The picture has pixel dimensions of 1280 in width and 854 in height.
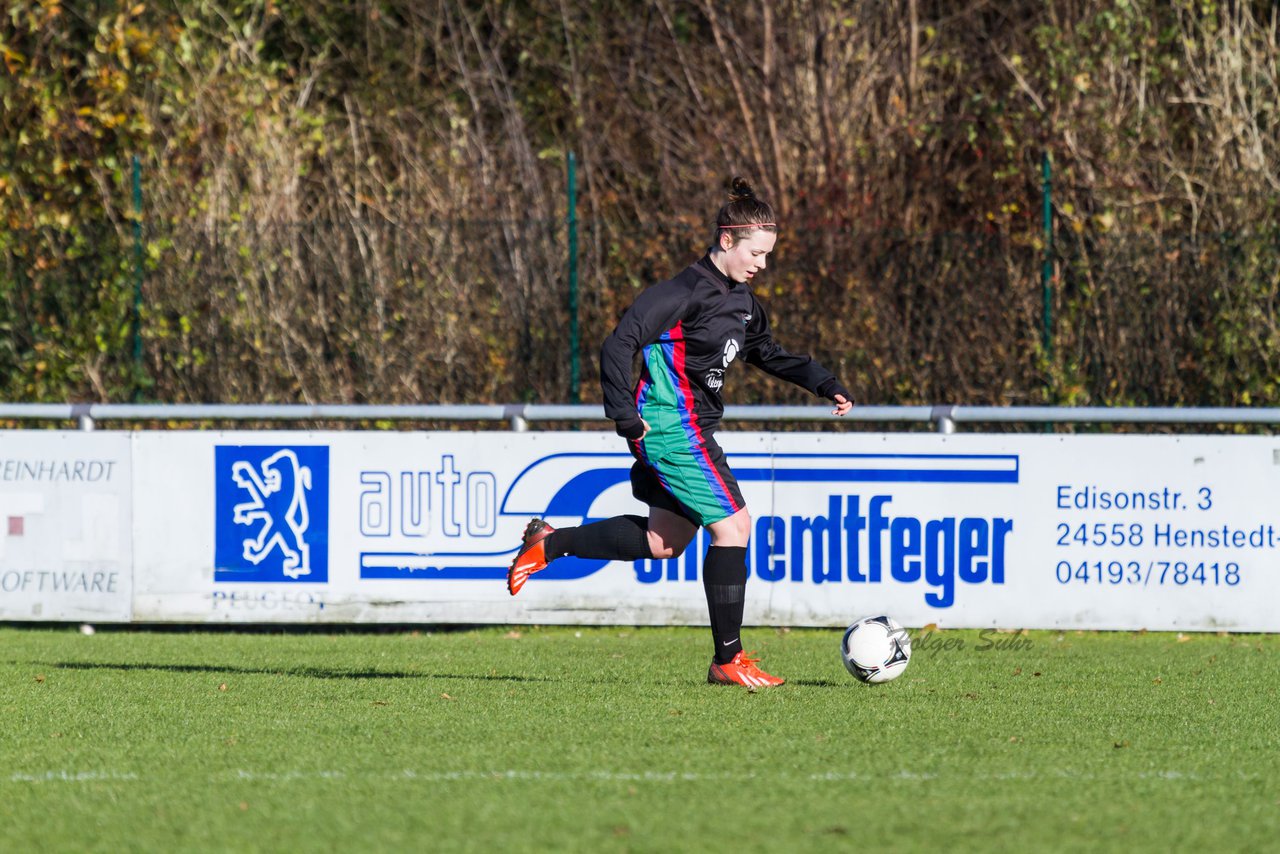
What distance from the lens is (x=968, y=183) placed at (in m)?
14.9

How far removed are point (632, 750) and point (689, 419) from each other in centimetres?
179

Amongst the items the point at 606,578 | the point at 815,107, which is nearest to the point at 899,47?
the point at 815,107

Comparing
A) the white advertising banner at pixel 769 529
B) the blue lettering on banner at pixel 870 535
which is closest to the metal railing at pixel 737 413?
the white advertising banner at pixel 769 529

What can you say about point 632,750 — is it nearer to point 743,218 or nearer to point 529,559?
point 529,559

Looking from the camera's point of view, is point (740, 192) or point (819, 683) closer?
point (740, 192)

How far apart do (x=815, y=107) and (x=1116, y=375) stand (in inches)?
171

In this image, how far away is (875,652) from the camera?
7.01 meters

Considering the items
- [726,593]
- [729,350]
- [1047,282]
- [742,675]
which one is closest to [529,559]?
[726,593]

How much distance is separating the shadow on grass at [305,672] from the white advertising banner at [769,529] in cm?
150

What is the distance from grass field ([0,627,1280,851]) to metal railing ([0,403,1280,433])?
4.26 feet

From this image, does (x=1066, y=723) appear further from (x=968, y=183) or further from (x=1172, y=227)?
(x=968, y=183)

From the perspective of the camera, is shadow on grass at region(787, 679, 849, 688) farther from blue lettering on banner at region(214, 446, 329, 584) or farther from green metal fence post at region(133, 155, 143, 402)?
green metal fence post at region(133, 155, 143, 402)

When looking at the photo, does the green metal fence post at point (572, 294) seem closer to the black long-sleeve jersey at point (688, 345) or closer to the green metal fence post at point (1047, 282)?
the green metal fence post at point (1047, 282)

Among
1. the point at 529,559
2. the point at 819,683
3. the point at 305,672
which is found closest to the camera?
the point at 529,559
